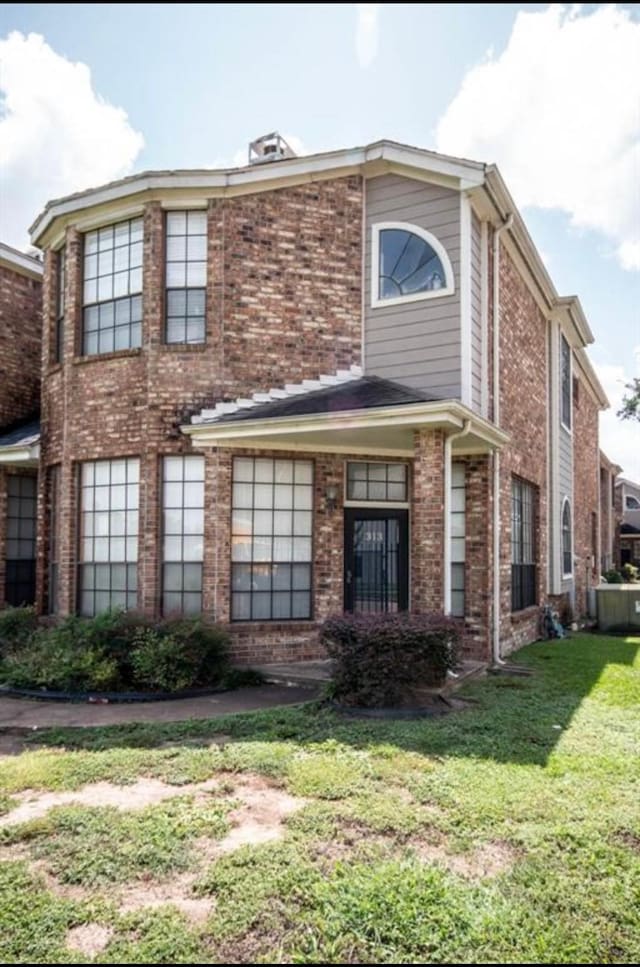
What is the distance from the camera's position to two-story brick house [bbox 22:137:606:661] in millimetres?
8969

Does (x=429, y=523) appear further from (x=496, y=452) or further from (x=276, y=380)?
(x=276, y=380)

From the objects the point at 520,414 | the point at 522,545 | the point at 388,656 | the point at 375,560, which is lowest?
the point at 388,656

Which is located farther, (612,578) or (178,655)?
(612,578)

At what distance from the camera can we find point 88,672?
7.53 meters

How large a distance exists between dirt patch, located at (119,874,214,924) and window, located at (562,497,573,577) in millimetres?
12613

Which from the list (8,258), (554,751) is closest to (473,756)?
(554,751)

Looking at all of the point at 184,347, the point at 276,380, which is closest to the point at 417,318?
the point at 276,380

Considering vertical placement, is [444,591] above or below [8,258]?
below

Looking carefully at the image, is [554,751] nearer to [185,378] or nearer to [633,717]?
[633,717]

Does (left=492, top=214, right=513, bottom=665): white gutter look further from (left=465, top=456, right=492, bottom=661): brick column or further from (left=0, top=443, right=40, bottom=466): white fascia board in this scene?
(left=0, top=443, right=40, bottom=466): white fascia board

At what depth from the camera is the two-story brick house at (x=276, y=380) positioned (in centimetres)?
897

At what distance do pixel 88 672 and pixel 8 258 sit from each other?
8861mm

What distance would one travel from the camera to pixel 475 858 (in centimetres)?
350

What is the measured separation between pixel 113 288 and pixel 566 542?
36.2 feet
